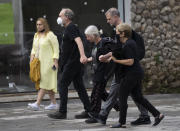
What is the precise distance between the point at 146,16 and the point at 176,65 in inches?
53.3

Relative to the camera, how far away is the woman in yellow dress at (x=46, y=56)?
12.4 metres

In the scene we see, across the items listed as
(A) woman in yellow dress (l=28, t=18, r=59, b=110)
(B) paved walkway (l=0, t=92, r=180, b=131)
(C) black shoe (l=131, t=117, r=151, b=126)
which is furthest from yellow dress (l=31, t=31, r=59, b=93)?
(C) black shoe (l=131, t=117, r=151, b=126)

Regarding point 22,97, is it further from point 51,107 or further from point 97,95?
point 97,95

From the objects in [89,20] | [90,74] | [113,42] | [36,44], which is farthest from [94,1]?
[113,42]

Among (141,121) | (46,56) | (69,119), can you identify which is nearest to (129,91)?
(141,121)

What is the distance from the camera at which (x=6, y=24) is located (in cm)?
1469

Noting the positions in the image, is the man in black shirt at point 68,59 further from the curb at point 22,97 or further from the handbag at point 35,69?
the curb at point 22,97

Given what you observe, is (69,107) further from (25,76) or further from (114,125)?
(114,125)

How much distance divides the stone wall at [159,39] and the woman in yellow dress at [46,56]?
2.89 metres

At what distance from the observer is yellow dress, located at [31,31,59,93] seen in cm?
1240

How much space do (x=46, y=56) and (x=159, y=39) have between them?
345 cm

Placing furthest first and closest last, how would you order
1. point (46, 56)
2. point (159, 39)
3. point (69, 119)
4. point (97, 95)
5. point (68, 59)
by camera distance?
point (159, 39)
point (46, 56)
point (69, 119)
point (68, 59)
point (97, 95)

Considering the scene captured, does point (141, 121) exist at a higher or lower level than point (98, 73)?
lower

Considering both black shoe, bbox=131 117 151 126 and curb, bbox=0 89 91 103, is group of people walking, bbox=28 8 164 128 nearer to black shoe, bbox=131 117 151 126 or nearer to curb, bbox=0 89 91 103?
black shoe, bbox=131 117 151 126
